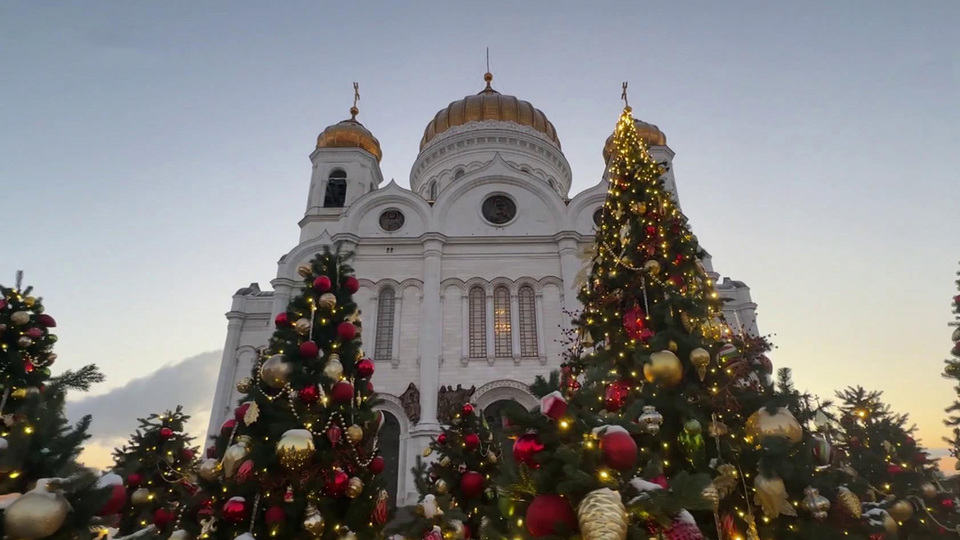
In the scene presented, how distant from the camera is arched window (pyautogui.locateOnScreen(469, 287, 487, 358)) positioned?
59.6 feet

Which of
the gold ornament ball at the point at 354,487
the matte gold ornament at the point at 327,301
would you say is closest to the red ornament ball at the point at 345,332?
the matte gold ornament at the point at 327,301

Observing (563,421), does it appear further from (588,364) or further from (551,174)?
(551,174)

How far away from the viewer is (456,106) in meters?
30.4

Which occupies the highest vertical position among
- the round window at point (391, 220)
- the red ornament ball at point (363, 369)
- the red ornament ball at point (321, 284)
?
the round window at point (391, 220)

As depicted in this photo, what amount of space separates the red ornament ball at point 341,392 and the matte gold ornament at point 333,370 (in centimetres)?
10

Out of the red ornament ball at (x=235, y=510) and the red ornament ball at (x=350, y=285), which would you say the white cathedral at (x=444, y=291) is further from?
the red ornament ball at (x=235, y=510)

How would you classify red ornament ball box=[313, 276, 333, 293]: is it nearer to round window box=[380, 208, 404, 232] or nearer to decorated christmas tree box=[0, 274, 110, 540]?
decorated christmas tree box=[0, 274, 110, 540]

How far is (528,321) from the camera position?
1867 centimetres

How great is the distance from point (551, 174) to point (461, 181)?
29.4 ft

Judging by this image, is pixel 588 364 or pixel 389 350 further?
pixel 389 350

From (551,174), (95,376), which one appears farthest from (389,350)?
(551,174)

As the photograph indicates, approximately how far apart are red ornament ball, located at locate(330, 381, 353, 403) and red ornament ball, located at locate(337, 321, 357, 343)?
723mm

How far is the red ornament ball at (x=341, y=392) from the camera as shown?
581 centimetres

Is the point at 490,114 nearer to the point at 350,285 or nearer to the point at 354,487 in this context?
the point at 350,285
